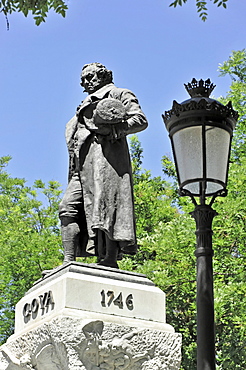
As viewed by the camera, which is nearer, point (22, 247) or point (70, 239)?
point (70, 239)

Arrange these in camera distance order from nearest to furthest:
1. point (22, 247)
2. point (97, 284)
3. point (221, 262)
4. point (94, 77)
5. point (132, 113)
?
point (97, 284), point (132, 113), point (94, 77), point (221, 262), point (22, 247)

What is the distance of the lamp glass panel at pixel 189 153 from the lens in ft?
19.6

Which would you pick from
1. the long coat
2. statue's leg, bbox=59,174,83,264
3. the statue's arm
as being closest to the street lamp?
the statue's arm

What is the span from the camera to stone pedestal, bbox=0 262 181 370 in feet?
19.6

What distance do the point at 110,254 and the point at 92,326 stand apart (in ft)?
3.41

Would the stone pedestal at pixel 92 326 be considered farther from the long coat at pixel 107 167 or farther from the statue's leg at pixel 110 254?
the long coat at pixel 107 167

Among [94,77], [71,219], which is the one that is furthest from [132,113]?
[71,219]

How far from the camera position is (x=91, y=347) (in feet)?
19.7

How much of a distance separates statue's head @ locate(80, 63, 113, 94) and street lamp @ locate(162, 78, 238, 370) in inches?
55.5

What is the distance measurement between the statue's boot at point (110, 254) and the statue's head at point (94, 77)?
69.0 inches

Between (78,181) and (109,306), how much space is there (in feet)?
5.04

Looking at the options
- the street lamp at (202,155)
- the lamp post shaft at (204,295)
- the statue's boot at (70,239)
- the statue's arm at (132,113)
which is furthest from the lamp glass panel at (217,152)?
the statue's boot at (70,239)

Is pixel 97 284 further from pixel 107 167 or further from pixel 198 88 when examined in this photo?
pixel 198 88

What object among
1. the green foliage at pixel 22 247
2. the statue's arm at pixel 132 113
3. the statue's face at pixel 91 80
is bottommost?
the statue's arm at pixel 132 113
